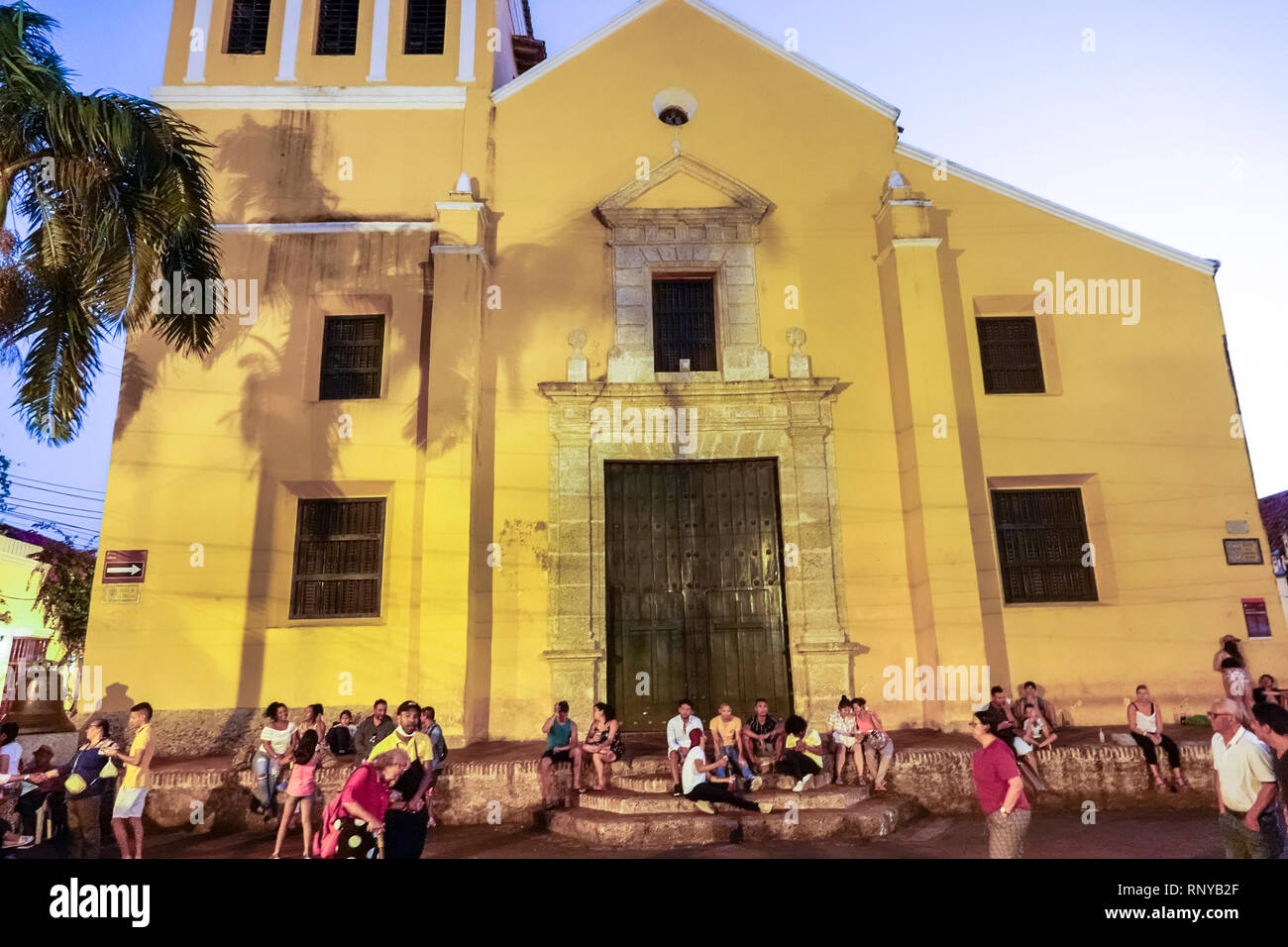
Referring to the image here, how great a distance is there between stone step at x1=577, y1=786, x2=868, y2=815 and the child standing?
2674mm

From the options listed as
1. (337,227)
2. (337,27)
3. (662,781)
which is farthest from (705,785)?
(337,27)

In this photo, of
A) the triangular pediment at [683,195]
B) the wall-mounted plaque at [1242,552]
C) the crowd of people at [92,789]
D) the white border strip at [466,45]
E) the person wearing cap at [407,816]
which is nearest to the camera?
the person wearing cap at [407,816]

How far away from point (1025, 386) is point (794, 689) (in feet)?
18.5

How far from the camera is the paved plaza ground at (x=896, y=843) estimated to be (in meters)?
7.18

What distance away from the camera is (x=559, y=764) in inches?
343

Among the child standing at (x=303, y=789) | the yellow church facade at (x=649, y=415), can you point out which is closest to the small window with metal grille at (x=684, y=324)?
the yellow church facade at (x=649, y=415)

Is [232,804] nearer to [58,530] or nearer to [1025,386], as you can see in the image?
[1025,386]

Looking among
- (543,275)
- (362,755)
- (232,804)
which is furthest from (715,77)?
(232,804)

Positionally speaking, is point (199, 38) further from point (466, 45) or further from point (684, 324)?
point (684, 324)

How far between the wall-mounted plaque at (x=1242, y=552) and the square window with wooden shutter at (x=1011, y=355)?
323cm

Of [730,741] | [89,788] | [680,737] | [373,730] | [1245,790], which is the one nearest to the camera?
[1245,790]

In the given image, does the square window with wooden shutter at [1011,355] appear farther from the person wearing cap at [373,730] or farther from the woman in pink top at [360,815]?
the woman in pink top at [360,815]

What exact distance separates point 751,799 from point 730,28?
11502mm

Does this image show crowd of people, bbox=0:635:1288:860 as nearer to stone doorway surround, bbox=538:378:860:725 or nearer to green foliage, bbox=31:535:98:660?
stone doorway surround, bbox=538:378:860:725
